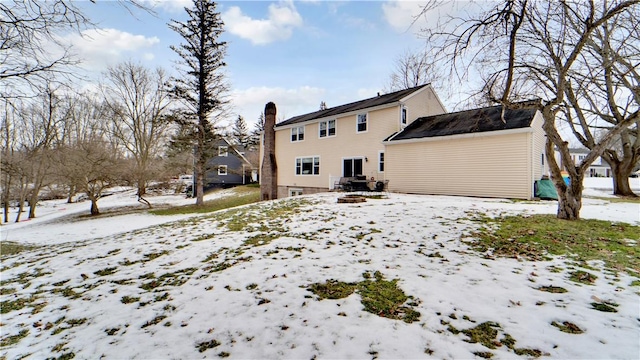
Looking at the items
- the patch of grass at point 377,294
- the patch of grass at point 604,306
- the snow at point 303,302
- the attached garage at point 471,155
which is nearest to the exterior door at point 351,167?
the attached garage at point 471,155

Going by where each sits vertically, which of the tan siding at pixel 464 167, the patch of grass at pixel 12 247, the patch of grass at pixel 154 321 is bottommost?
the patch of grass at pixel 12 247

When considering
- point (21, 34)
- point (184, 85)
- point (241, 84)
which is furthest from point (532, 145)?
point (184, 85)

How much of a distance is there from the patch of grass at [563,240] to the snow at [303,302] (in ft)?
1.40

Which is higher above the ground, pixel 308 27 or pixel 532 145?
pixel 308 27

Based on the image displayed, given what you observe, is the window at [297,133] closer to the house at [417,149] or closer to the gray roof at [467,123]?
the house at [417,149]

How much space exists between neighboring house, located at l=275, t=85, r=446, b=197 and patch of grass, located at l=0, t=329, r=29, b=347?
14428 millimetres

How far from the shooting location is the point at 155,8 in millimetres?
3270

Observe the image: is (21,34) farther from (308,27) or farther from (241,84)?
(241,84)

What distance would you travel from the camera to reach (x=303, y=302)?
314 cm

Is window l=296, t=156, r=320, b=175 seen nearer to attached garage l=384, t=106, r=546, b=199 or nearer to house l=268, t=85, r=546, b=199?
house l=268, t=85, r=546, b=199

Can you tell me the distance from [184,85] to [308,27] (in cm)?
1146

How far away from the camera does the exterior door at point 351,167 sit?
1680 centimetres

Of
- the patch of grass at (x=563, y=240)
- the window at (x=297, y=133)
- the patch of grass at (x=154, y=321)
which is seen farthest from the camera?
the window at (x=297, y=133)

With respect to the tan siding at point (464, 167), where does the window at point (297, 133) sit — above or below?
above
